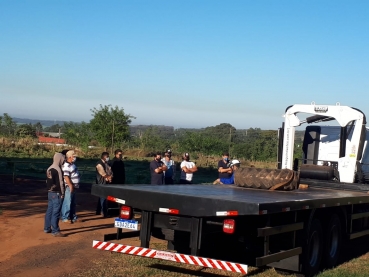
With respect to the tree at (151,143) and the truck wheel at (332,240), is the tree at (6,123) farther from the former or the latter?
the truck wheel at (332,240)

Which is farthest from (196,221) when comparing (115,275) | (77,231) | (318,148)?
(318,148)

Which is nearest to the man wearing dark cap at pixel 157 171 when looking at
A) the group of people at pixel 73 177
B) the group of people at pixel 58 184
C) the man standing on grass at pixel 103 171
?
the group of people at pixel 73 177

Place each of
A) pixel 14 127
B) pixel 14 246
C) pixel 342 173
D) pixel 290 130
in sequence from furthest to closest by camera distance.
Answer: pixel 14 127, pixel 290 130, pixel 342 173, pixel 14 246

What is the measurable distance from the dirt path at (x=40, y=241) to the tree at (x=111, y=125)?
22494 mm

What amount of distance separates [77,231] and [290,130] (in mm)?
5708

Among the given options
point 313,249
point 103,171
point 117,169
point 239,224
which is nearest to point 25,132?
point 117,169

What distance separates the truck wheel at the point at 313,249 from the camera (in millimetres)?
9281

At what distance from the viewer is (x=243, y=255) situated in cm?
963

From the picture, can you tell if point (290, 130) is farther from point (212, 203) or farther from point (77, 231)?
point (212, 203)

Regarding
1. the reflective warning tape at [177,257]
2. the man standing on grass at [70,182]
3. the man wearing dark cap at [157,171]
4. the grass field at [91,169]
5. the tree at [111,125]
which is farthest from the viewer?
the tree at [111,125]

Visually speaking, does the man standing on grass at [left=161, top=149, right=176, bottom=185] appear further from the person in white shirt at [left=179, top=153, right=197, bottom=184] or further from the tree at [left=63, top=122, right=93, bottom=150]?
the tree at [left=63, top=122, right=93, bottom=150]

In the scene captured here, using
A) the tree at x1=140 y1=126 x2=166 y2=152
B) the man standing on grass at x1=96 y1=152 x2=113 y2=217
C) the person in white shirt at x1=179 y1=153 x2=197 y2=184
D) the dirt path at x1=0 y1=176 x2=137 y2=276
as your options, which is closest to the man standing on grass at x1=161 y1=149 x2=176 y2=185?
the person in white shirt at x1=179 y1=153 x2=197 y2=184

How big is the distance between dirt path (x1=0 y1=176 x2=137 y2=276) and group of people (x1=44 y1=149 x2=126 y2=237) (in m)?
0.26

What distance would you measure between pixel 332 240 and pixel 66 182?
5717mm
